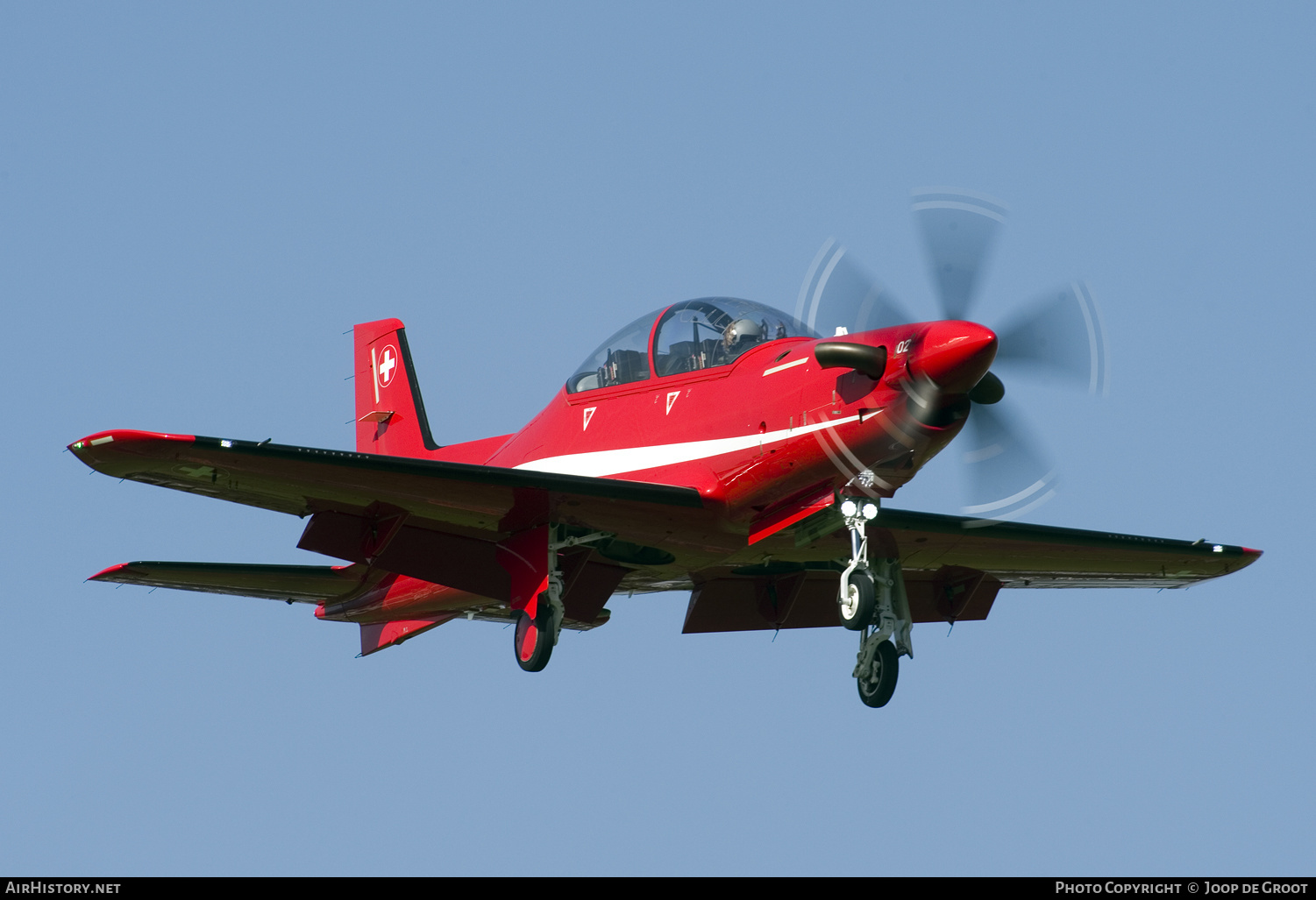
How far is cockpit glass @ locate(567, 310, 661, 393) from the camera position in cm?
2119

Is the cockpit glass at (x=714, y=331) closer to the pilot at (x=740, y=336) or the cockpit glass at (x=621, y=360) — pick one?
the pilot at (x=740, y=336)

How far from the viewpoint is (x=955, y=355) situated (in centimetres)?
1797

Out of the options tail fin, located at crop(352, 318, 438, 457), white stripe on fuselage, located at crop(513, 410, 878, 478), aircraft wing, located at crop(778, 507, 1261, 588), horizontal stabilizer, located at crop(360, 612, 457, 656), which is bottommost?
horizontal stabilizer, located at crop(360, 612, 457, 656)

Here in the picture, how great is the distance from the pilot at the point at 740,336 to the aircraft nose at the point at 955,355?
271 centimetres

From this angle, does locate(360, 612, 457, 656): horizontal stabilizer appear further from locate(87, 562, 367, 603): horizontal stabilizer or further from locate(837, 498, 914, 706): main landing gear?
locate(837, 498, 914, 706): main landing gear

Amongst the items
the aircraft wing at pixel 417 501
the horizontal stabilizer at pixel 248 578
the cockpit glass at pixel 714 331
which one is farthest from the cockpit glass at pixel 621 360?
the horizontal stabilizer at pixel 248 578

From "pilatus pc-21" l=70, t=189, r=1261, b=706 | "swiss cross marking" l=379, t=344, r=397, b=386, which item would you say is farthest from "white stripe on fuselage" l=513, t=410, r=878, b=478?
"swiss cross marking" l=379, t=344, r=397, b=386

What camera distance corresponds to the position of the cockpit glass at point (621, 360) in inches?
834

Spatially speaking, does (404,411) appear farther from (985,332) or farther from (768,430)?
(985,332)

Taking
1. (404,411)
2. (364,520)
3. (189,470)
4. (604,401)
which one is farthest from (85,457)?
(404,411)

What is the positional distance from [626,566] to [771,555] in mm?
1963

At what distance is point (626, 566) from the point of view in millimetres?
22203

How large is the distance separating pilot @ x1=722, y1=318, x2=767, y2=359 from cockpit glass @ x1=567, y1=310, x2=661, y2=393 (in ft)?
3.62

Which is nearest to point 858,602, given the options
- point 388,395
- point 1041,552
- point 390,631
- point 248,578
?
point 1041,552
